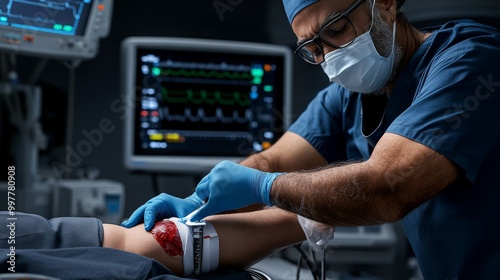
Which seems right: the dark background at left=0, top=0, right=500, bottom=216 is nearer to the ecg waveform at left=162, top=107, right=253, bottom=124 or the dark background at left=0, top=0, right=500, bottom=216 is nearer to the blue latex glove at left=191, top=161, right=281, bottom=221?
the ecg waveform at left=162, top=107, right=253, bottom=124

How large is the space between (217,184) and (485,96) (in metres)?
0.63

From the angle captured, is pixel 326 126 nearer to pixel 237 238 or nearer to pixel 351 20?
pixel 351 20

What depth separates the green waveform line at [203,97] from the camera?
109 inches

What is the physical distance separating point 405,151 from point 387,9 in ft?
1.52

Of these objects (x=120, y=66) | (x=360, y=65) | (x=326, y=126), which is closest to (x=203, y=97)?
(x=120, y=66)

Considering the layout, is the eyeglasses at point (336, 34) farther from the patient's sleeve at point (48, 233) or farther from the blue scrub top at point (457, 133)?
the patient's sleeve at point (48, 233)

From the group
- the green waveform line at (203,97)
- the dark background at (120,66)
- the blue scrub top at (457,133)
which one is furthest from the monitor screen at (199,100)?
the blue scrub top at (457,133)

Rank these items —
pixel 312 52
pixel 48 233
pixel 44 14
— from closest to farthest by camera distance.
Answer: pixel 48 233, pixel 312 52, pixel 44 14

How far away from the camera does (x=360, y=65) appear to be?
1.47 m

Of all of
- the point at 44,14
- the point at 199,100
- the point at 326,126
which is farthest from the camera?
the point at 199,100

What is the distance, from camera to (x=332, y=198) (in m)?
1.23

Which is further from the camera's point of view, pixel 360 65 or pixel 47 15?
pixel 47 15

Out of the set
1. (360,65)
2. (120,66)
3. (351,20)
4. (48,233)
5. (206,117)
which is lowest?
(206,117)

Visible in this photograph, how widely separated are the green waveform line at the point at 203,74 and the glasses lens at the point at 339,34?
1.40 meters
